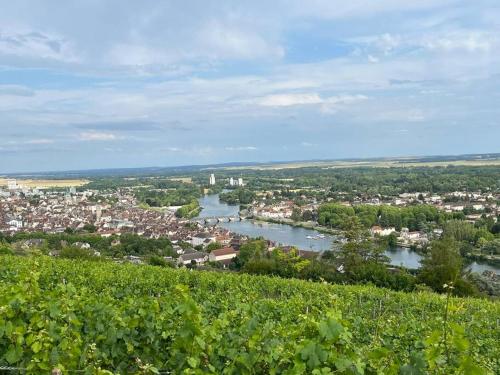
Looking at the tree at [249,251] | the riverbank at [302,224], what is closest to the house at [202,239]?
the tree at [249,251]

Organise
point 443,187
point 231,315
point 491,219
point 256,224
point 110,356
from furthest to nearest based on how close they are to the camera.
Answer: point 443,187 → point 256,224 → point 491,219 → point 231,315 → point 110,356

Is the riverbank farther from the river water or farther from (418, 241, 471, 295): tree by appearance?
(418, 241, 471, 295): tree

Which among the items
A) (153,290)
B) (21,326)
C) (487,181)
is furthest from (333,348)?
(487,181)

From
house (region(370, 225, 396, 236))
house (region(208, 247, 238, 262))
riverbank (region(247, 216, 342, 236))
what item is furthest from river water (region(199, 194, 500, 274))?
house (region(208, 247, 238, 262))

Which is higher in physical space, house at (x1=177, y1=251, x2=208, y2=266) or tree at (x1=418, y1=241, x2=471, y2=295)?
tree at (x1=418, y1=241, x2=471, y2=295)

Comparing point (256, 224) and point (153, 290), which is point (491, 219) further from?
point (153, 290)

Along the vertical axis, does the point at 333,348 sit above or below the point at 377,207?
above
